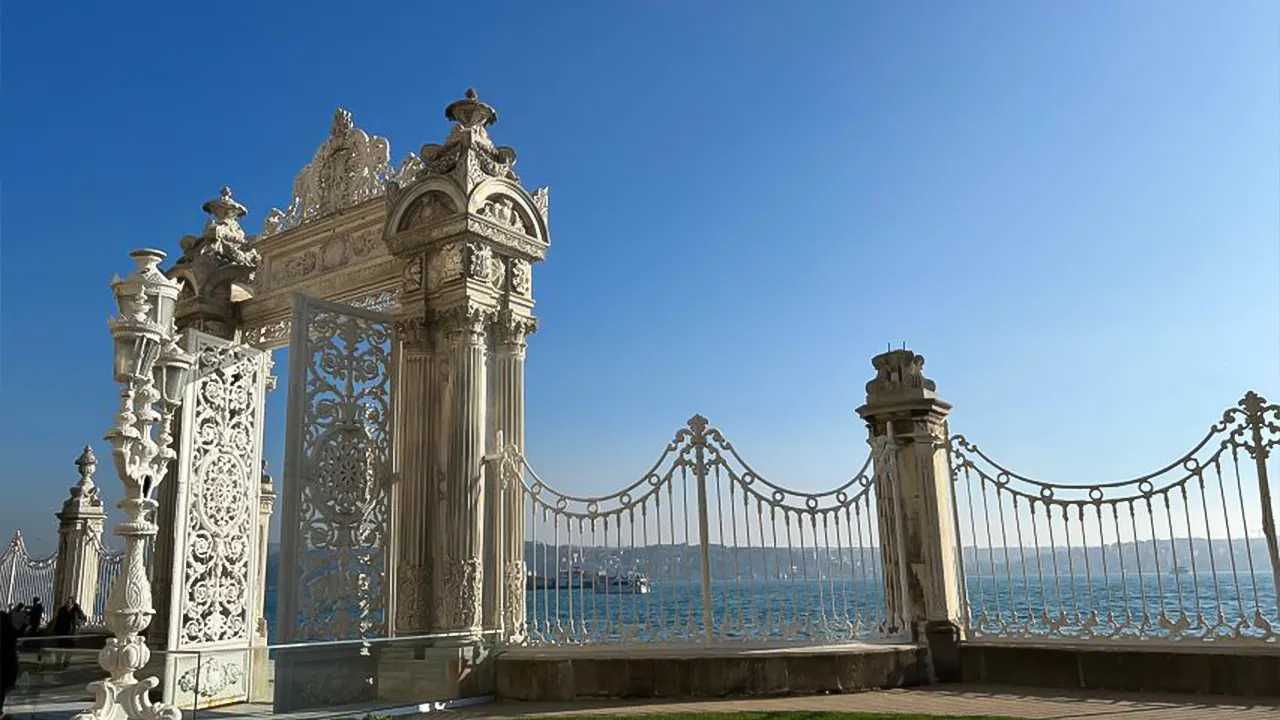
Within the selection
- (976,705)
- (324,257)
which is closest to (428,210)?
(324,257)

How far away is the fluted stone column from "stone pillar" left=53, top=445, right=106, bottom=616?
1169 cm

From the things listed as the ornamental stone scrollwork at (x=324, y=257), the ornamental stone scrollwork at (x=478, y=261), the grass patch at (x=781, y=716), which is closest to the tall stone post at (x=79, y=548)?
the ornamental stone scrollwork at (x=324, y=257)

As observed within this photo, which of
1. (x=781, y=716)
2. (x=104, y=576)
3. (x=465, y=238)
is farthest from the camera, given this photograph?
(x=104, y=576)

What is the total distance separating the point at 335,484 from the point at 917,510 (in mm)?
4920

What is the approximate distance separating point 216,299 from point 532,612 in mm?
5201

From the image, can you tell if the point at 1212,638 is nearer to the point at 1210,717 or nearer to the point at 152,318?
the point at 1210,717

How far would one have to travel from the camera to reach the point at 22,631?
12172 mm

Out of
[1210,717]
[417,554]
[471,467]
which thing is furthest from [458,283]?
[1210,717]

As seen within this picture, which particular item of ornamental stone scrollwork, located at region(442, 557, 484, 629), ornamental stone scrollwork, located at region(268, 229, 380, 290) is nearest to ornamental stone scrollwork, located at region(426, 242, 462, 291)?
ornamental stone scrollwork, located at region(268, 229, 380, 290)

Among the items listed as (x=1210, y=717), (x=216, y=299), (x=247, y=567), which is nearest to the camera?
(x=1210, y=717)

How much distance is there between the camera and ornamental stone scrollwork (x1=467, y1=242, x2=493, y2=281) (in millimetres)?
8328

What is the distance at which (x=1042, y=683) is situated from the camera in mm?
7293

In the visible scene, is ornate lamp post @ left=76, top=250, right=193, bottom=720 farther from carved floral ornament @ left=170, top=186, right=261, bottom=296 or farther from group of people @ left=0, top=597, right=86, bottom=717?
carved floral ornament @ left=170, top=186, right=261, bottom=296

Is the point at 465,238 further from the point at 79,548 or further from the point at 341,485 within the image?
the point at 79,548
